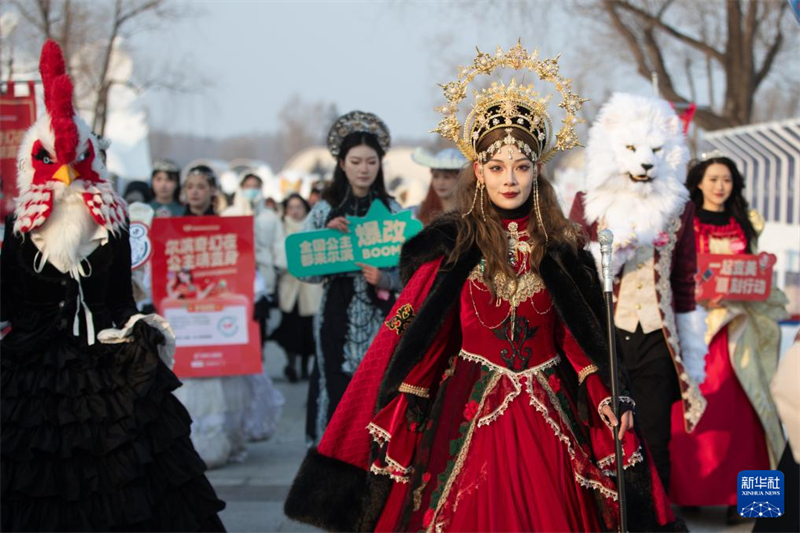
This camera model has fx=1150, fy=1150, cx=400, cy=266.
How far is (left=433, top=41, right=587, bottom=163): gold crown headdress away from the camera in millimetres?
4676

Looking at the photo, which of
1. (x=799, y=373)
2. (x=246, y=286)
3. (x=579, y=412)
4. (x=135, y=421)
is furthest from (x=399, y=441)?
(x=246, y=286)

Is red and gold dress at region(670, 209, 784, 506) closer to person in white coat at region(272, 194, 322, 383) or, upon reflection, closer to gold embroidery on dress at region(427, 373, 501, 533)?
gold embroidery on dress at region(427, 373, 501, 533)

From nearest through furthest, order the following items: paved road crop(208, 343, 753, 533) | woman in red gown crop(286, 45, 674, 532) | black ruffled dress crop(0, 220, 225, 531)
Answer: woman in red gown crop(286, 45, 674, 532)
black ruffled dress crop(0, 220, 225, 531)
paved road crop(208, 343, 753, 533)

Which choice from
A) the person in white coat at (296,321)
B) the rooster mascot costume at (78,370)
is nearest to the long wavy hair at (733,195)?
the rooster mascot costume at (78,370)

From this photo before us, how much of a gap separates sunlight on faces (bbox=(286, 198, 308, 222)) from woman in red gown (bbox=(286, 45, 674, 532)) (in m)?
9.41

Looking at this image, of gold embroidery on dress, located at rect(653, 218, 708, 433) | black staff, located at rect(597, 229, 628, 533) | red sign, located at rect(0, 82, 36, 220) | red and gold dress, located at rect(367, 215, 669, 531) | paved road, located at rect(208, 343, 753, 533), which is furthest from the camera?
red sign, located at rect(0, 82, 36, 220)

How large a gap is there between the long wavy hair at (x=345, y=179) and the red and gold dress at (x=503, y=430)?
259cm

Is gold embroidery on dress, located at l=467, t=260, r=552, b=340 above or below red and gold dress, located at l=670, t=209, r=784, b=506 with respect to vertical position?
above

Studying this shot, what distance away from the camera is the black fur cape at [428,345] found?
4520mm

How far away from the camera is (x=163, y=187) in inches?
355

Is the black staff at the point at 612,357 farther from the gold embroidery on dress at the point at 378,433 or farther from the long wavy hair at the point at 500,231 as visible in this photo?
the gold embroidery on dress at the point at 378,433

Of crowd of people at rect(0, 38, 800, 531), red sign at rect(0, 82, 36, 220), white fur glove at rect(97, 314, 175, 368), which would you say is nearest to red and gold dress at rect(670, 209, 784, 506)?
crowd of people at rect(0, 38, 800, 531)

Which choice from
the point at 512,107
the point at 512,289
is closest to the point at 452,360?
the point at 512,289

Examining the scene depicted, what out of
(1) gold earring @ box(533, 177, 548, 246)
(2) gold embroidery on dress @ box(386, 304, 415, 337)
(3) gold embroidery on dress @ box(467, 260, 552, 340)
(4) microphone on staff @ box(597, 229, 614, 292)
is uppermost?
(1) gold earring @ box(533, 177, 548, 246)
